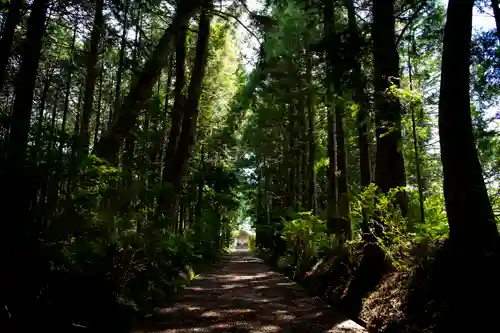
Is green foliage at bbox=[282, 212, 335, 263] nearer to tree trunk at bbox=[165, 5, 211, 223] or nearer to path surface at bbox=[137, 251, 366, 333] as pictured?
path surface at bbox=[137, 251, 366, 333]

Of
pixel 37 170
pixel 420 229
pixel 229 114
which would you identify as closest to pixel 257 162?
pixel 229 114

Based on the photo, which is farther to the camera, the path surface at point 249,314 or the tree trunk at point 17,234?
the path surface at point 249,314

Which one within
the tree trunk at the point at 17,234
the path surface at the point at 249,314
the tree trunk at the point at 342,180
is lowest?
the path surface at the point at 249,314

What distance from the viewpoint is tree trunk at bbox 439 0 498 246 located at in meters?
4.58

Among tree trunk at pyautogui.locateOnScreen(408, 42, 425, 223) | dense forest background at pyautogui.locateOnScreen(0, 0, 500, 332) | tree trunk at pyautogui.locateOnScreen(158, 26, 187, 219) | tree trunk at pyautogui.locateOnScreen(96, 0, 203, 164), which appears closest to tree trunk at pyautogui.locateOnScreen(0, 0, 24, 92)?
dense forest background at pyautogui.locateOnScreen(0, 0, 500, 332)

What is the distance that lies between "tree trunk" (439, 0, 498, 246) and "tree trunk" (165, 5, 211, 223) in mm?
7784

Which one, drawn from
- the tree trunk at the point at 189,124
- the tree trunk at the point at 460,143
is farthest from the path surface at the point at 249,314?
the tree trunk at the point at 189,124

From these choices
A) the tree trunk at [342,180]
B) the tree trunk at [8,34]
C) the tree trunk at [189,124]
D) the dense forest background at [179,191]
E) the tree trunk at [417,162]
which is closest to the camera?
the dense forest background at [179,191]

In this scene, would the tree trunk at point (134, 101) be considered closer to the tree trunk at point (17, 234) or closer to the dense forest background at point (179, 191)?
the dense forest background at point (179, 191)

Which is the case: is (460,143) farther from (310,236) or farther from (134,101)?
(310,236)

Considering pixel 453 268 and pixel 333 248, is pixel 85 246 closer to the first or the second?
pixel 453 268

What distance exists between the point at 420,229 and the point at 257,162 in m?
26.3

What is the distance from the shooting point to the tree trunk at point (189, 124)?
11.7 m

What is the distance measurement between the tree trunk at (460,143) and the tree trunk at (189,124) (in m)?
7.78
